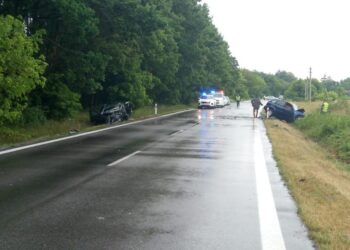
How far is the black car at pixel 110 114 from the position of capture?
26031mm

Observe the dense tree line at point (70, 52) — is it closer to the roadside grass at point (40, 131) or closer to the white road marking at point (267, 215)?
the roadside grass at point (40, 131)

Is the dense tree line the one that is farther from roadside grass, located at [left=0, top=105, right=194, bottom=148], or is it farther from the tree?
roadside grass, located at [left=0, top=105, right=194, bottom=148]

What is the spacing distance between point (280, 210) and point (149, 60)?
34.3 m

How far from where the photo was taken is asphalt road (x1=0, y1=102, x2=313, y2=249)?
5.83 metres

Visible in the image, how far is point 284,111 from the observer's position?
37438mm

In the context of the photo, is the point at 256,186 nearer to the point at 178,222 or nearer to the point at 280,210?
the point at 280,210

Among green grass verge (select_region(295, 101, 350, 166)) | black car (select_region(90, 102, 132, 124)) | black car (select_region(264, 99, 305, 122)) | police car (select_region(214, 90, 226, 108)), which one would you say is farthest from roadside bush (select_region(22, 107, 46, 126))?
police car (select_region(214, 90, 226, 108))

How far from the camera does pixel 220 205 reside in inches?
304

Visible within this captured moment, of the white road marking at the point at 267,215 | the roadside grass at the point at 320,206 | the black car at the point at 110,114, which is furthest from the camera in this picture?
the black car at the point at 110,114

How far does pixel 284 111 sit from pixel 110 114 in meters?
16.2

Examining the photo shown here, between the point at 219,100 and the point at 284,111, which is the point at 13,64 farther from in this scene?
the point at 219,100

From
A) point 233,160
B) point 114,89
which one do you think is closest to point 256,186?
point 233,160

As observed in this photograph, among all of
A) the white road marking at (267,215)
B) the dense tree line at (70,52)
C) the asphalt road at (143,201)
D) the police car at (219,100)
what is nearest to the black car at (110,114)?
the dense tree line at (70,52)

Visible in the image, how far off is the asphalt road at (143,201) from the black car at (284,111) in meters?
23.6
